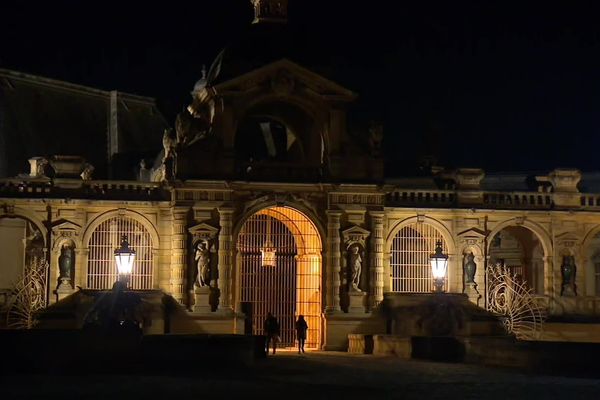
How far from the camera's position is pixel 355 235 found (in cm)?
4475

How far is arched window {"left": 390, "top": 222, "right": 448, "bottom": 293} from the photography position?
154 feet

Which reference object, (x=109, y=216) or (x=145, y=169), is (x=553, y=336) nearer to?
(x=109, y=216)

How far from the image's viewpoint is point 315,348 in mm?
44938

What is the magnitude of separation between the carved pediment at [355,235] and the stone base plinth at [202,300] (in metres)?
5.48

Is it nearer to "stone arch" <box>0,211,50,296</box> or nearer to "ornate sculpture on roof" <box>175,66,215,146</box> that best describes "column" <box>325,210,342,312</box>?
"ornate sculpture on roof" <box>175,66,215,146</box>

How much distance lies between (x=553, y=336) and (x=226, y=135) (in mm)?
14668

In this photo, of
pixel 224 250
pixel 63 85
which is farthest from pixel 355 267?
pixel 63 85

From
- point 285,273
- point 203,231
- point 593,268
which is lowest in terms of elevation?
point 285,273

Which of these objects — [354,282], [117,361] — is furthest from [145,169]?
[117,361]

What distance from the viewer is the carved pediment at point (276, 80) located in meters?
44.0

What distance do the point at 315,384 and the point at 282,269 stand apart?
18.9 m

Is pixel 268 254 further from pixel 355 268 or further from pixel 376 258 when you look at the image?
pixel 376 258

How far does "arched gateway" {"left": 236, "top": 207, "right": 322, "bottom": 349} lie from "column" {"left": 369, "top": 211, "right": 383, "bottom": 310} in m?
2.07

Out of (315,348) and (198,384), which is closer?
(198,384)
